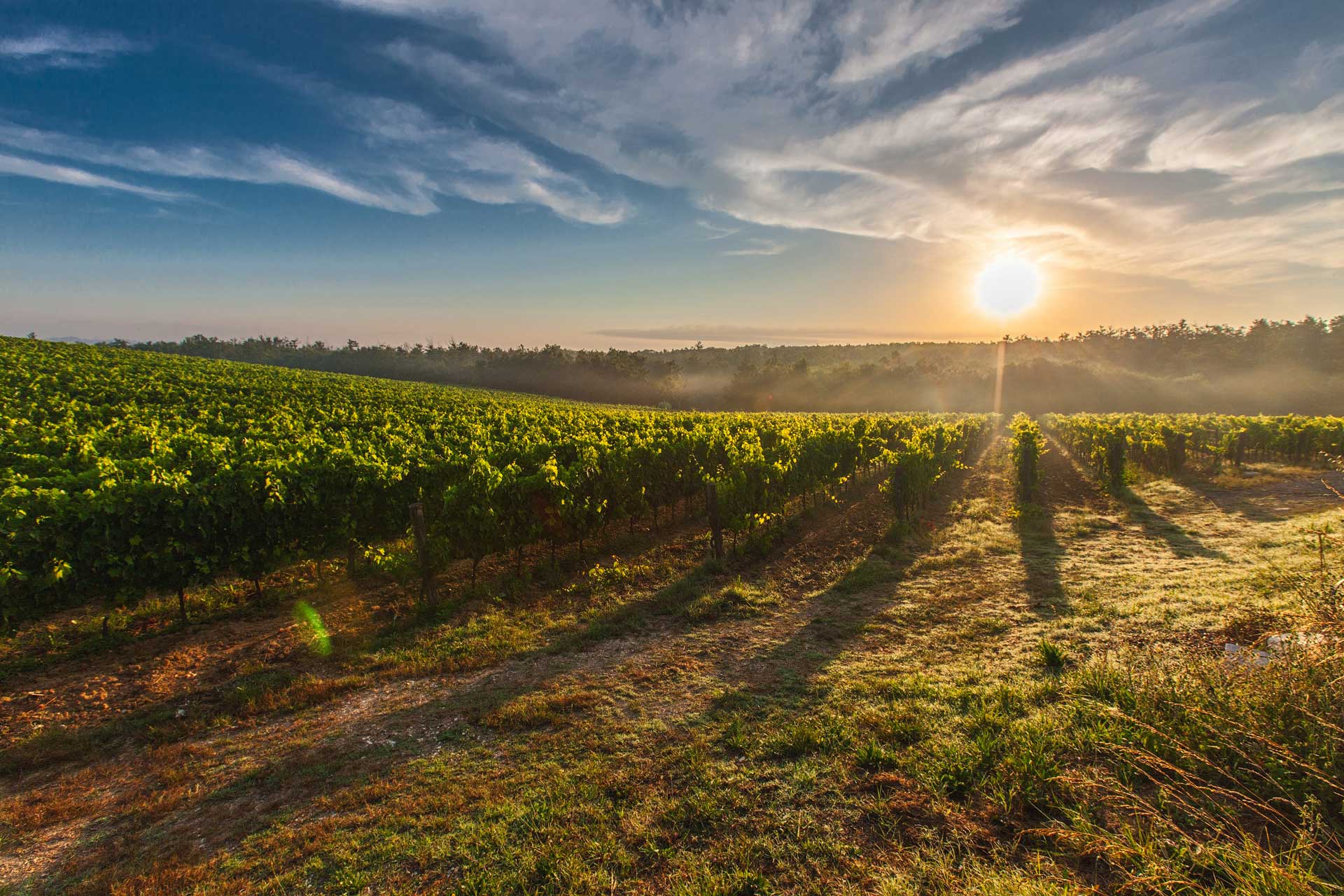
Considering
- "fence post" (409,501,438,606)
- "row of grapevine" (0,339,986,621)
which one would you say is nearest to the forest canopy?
"row of grapevine" (0,339,986,621)

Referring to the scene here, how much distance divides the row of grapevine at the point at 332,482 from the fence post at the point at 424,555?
364 millimetres

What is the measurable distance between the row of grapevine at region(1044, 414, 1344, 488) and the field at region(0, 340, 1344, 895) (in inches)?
357

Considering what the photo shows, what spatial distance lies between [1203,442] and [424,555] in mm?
34830

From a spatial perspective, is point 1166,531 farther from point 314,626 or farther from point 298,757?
point 314,626

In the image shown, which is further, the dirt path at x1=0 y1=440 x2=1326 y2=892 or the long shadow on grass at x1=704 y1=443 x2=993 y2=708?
the long shadow on grass at x1=704 y1=443 x2=993 y2=708

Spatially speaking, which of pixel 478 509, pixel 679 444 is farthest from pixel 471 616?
pixel 679 444

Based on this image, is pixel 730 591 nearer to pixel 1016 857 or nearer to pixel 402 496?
pixel 1016 857

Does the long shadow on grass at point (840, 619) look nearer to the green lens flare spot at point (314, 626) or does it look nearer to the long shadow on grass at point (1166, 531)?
the long shadow on grass at point (1166, 531)

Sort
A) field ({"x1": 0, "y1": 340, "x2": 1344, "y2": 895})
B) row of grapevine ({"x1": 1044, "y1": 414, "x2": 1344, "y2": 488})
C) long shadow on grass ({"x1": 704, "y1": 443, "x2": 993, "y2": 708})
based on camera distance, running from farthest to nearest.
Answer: row of grapevine ({"x1": 1044, "y1": 414, "x2": 1344, "y2": 488}), long shadow on grass ({"x1": 704, "y1": 443, "x2": 993, "y2": 708}), field ({"x1": 0, "y1": 340, "x2": 1344, "y2": 895})

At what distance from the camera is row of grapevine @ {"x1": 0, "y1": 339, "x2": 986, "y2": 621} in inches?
282

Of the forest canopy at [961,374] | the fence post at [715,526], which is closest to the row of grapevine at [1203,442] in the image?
the fence post at [715,526]

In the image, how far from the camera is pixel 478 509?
9.46 metres

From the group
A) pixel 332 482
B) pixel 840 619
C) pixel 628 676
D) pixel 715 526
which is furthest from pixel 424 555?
pixel 840 619

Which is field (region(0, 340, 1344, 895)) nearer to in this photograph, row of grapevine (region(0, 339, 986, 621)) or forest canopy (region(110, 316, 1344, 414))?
row of grapevine (region(0, 339, 986, 621))
